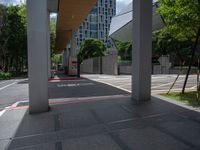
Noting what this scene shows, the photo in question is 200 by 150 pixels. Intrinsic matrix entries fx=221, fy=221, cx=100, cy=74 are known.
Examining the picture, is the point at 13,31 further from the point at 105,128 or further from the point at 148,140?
the point at 148,140

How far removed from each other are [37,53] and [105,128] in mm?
3322

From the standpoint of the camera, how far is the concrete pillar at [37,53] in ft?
23.0

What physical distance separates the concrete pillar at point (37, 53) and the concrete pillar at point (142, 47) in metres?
3.61

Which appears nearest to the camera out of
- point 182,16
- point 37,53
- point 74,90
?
point 37,53

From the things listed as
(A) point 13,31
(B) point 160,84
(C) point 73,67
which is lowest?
(B) point 160,84

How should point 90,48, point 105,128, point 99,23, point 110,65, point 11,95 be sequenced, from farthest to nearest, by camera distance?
point 99,23
point 90,48
point 110,65
point 11,95
point 105,128

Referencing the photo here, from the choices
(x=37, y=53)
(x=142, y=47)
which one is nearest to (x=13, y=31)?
(x=37, y=53)

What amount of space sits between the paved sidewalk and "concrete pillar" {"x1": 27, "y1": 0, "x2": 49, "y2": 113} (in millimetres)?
593

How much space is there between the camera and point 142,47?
339 inches

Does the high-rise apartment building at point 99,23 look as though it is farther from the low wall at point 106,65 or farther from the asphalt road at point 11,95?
the asphalt road at point 11,95

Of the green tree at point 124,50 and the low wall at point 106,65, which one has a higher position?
the green tree at point 124,50

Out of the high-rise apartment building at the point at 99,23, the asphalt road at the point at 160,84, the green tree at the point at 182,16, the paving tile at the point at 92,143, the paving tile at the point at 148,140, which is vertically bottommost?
the paving tile at the point at 92,143

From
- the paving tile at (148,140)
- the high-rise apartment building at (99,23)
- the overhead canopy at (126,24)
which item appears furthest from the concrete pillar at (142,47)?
the high-rise apartment building at (99,23)

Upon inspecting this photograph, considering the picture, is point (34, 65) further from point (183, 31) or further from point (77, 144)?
point (183, 31)
